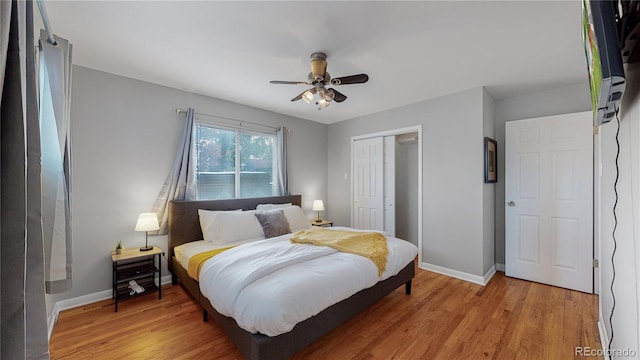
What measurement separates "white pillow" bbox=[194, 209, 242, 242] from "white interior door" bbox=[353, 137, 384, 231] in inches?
105

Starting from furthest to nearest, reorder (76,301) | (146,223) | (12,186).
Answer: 1. (146,223)
2. (76,301)
3. (12,186)

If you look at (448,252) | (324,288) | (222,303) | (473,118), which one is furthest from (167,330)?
(473,118)

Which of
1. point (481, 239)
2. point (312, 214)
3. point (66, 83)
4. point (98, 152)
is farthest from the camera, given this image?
point (312, 214)

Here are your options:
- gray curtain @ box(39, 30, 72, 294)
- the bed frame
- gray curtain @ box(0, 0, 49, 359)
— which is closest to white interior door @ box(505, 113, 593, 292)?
the bed frame

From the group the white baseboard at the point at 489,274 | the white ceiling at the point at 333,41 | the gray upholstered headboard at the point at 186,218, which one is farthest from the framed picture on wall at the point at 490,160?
the gray upholstered headboard at the point at 186,218

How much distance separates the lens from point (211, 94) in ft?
11.7

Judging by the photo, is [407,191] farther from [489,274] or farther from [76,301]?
[76,301]

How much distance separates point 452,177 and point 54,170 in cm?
404

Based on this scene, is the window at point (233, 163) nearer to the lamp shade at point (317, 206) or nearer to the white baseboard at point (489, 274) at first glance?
the lamp shade at point (317, 206)

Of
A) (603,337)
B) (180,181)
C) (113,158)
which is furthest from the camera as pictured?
(180,181)

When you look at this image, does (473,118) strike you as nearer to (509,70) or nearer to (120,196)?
(509,70)

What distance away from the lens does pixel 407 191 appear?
5.07 metres

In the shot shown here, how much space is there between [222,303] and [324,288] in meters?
0.75

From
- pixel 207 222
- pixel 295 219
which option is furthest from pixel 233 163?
pixel 295 219
